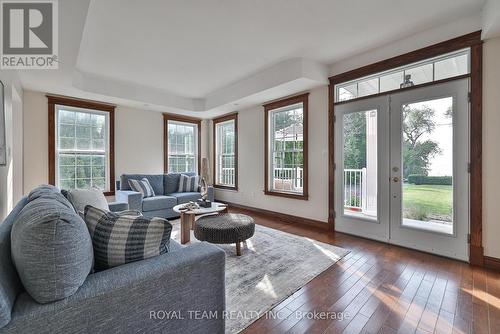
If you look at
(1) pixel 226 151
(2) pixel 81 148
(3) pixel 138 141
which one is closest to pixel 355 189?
(1) pixel 226 151

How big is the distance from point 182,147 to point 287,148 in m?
2.87

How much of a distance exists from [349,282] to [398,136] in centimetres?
200

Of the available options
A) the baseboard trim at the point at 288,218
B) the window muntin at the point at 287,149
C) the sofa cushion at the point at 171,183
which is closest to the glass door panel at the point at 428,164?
the baseboard trim at the point at 288,218

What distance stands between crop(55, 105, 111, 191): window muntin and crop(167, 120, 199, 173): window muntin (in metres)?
1.40

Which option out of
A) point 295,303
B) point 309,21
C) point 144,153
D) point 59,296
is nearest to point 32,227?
point 59,296

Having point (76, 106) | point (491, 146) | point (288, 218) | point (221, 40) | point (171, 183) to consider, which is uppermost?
point (221, 40)

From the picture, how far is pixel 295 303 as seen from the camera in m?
1.89

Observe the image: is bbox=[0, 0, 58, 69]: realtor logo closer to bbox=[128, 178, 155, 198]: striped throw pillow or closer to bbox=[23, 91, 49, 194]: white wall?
bbox=[23, 91, 49, 194]: white wall

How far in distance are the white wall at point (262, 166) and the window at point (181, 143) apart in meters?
1.12

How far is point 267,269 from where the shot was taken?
2.44 m

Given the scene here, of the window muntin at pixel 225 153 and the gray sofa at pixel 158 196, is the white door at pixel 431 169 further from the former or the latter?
the window muntin at pixel 225 153

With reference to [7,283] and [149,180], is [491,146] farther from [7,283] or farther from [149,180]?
[149,180]

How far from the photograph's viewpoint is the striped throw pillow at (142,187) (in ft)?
14.2

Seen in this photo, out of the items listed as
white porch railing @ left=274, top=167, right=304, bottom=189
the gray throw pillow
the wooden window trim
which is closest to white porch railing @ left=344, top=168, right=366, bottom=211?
white porch railing @ left=274, top=167, right=304, bottom=189
